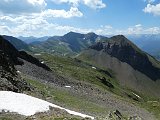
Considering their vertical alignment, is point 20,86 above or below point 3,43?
below

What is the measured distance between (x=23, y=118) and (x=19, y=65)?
6213 centimetres

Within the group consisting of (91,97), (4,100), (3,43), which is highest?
(3,43)

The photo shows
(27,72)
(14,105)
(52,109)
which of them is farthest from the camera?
(27,72)

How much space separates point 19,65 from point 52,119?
6501 cm

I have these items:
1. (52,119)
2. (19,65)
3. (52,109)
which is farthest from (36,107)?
(19,65)

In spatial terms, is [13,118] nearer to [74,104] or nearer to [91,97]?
[74,104]

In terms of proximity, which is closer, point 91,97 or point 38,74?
point 91,97

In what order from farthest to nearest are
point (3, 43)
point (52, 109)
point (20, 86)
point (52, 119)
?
point (3, 43) → point (20, 86) → point (52, 109) → point (52, 119)

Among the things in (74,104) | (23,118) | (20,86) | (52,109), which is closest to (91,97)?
(74,104)

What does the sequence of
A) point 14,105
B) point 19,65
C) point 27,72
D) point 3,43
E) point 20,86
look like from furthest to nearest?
point 3,43, point 19,65, point 27,72, point 20,86, point 14,105

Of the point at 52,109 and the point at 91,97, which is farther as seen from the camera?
the point at 91,97

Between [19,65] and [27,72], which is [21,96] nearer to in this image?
[27,72]

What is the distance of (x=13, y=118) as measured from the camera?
121 feet

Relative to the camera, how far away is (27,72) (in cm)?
9200
